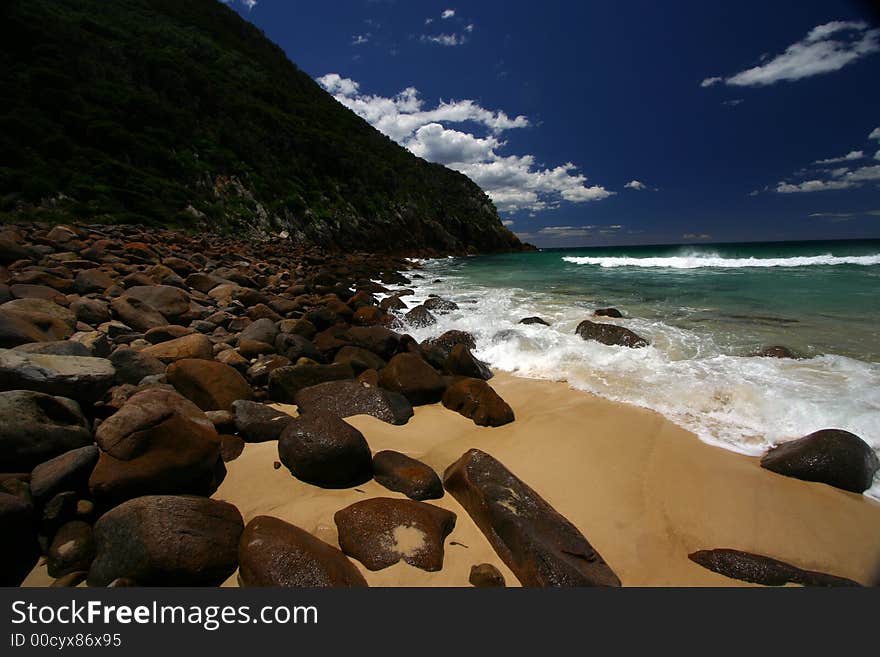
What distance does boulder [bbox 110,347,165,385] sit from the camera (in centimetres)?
301

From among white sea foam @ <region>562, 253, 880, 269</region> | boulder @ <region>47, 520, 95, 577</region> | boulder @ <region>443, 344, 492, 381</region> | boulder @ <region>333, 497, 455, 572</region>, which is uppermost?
white sea foam @ <region>562, 253, 880, 269</region>

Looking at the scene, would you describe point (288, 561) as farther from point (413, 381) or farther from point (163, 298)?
point (163, 298)

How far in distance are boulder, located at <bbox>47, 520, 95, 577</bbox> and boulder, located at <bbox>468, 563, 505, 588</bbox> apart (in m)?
1.85

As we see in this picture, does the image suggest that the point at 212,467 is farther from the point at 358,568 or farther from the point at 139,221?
the point at 139,221

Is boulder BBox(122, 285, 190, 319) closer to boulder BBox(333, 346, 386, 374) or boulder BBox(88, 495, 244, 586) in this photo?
boulder BBox(333, 346, 386, 374)

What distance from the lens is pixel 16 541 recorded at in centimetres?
154

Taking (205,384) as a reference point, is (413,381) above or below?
below

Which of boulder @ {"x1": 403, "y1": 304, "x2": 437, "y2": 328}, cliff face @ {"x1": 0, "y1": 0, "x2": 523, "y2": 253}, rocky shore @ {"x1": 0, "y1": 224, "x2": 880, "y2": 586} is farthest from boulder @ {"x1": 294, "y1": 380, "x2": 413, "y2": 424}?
cliff face @ {"x1": 0, "y1": 0, "x2": 523, "y2": 253}

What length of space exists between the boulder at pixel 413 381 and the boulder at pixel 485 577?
225 cm

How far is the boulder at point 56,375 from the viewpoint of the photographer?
6.97ft

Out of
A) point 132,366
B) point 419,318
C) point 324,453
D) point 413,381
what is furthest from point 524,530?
point 419,318

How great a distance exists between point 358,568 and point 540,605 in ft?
3.06

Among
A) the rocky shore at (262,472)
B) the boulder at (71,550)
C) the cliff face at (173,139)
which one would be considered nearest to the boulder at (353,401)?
the rocky shore at (262,472)

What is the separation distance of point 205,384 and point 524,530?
2.89 metres
